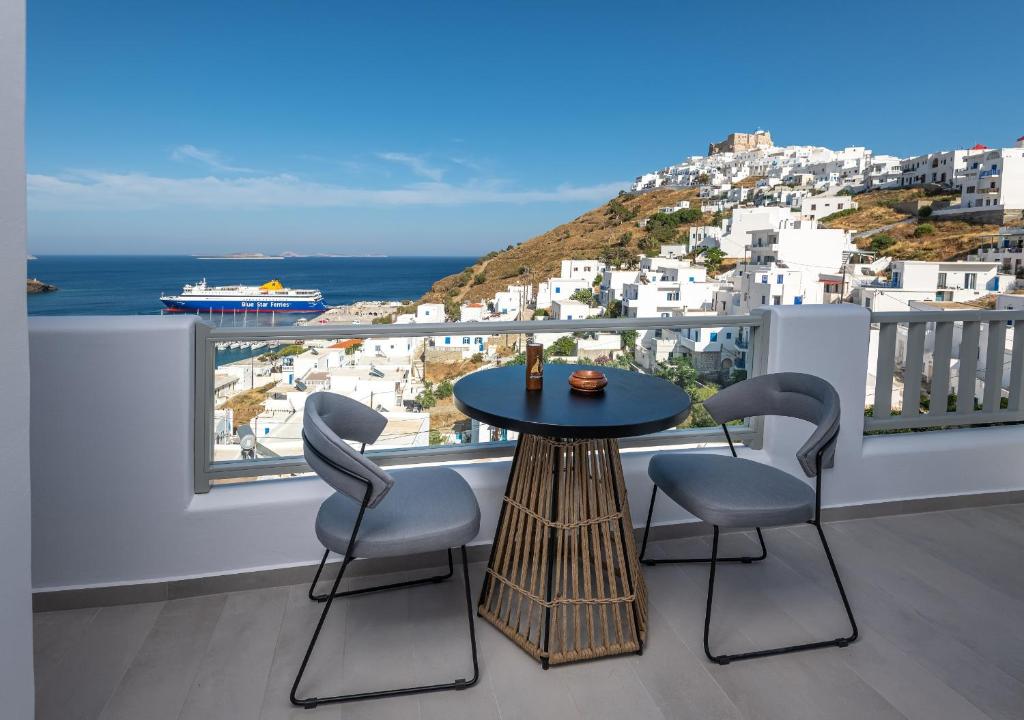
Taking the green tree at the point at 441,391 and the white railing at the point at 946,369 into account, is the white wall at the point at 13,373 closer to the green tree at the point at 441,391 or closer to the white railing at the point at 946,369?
the green tree at the point at 441,391

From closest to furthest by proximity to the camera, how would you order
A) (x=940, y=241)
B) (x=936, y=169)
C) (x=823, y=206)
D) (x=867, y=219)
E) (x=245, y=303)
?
(x=245, y=303) < (x=940, y=241) < (x=867, y=219) < (x=823, y=206) < (x=936, y=169)

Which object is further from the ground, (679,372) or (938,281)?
(938,281)

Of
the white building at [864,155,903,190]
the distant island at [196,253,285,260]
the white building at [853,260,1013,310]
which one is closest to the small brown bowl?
the white building at [853,260,1013,310]

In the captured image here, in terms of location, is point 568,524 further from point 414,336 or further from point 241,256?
point 241,256

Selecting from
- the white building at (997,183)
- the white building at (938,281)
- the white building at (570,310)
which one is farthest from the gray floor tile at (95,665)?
the white building at (997,183)

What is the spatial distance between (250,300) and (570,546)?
3951 cm

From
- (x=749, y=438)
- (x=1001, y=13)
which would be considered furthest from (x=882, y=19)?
(x=749, y=438)

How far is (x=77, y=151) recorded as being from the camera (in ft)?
175

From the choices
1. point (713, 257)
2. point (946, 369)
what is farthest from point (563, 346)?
point (713, 257)

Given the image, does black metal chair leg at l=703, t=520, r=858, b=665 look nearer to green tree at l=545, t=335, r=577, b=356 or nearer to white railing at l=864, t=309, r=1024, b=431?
green tree at l=545, t=335, r=577, b=356

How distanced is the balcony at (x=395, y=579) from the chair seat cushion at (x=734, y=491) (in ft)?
1.55

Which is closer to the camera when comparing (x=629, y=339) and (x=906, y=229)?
(x=629, y=339)

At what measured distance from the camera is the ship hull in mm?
37875

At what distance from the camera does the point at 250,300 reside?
126 ft
